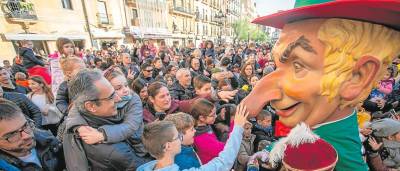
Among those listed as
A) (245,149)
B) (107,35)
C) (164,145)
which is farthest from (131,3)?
(164,145)

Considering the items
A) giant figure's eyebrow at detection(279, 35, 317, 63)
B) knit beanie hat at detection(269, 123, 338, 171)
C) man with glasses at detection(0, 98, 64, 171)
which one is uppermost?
giant figure's eyebrow at detection(279, 35, 317, 63)

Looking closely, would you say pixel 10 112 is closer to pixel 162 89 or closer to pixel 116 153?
pixel 116 153

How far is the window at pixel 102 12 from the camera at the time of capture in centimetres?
1661

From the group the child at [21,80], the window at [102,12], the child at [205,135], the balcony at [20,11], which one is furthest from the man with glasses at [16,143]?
the window at [102,12]

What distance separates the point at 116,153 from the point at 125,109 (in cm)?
51

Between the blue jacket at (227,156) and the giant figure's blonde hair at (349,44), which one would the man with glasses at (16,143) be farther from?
the giant figure's blonde hair at (349,44)

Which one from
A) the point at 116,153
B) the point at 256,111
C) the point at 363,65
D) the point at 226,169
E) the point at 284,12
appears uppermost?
the point at 284,12

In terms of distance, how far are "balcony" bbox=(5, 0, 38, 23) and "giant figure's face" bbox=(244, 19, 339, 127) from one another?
45.5ft

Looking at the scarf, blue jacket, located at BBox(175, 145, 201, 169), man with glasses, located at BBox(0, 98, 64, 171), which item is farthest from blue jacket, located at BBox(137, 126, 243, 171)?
man with glasses, located at BBox(0, 98, 64, 171)

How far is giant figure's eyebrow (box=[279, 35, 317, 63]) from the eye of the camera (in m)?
0.78

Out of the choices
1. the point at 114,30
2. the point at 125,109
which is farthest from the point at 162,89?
the point at 114,30

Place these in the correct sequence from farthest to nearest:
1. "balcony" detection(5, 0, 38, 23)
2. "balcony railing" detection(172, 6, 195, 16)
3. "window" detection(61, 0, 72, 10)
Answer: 1. "balcony railing" detection(172, 6, 195, 16)
2. "window" detection(61, 0, 72, 10)
3. "balcony" detection(5, 0, 38, 23)

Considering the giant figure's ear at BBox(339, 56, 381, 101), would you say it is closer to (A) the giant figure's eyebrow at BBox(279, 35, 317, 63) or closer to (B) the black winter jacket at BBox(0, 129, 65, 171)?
(A) the giant figure's eyebrow at BBox(279, 35, 317, 63)

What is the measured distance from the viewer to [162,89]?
248cm
